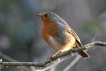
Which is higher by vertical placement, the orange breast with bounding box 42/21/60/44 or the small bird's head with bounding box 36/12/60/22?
the small bird's head with bounding box 36/12/60/22

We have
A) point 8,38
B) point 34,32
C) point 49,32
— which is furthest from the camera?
point 34,32

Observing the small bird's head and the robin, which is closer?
the robin

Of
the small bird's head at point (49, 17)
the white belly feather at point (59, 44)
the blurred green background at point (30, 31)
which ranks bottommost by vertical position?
the blurred green background at point (30, 31)

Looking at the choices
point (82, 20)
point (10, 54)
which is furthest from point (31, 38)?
point (82, 20)

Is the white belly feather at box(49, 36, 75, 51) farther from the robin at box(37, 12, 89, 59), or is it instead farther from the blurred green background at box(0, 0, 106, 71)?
the blurred green background at box(0, 0, 106, 71)

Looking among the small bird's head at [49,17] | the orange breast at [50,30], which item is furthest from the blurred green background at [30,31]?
the orange breast at [50,30]

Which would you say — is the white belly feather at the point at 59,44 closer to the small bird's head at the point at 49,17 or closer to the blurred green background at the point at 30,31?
the small bird's head at the point at 49,17

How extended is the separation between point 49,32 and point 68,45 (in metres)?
0.28

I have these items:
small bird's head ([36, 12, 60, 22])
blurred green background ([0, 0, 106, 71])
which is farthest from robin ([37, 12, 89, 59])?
blurred green background ([0, 0, 106, 71])

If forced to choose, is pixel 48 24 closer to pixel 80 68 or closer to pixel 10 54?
pixel 10 54

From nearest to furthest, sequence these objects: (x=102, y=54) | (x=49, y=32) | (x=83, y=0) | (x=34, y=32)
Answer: (x=49, y=32) < (x=34, y=32) < (x=102, y=54) < (x=83, y=0)

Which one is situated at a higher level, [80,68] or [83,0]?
[83,0]

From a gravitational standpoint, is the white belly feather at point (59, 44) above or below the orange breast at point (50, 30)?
below

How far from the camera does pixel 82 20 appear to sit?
25.1 ft
